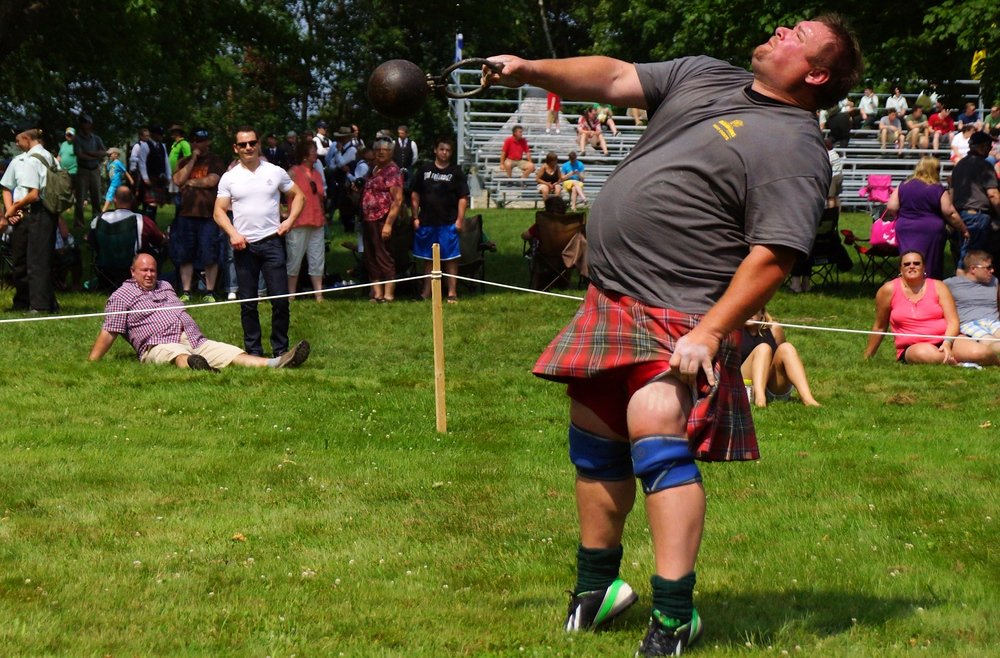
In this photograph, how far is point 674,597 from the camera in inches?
161

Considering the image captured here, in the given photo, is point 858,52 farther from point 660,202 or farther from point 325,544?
point 325,544

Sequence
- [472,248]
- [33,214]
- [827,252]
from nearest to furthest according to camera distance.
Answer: [33,214]
[472,248]
[827,252]

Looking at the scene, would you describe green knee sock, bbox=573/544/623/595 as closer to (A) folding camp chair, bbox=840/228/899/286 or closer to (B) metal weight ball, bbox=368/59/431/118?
(B) metal weight ball, bbox=368/59/431/118

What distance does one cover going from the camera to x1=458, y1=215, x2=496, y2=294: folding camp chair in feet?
55.7

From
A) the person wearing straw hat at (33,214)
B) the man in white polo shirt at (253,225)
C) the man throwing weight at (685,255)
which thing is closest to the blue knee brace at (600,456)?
the man throwing weight at (685,255)

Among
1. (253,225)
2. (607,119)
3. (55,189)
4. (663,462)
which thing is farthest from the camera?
(607,119)

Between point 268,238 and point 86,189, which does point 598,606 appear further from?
point 86,189

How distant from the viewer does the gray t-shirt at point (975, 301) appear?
508 inches

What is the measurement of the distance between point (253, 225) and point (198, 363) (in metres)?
1.33

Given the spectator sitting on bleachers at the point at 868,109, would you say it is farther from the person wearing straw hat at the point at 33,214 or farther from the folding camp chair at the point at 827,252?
the person wearing straw hat at the point at 33,214

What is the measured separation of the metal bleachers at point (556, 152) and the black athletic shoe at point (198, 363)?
18304 millimetres

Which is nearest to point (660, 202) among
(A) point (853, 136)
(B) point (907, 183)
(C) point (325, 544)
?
(C) point (325, 544)

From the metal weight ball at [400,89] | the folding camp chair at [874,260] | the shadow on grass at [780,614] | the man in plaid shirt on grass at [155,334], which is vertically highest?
the metal weight ball at [400,89]

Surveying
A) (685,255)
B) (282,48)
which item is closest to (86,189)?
(282,48)
